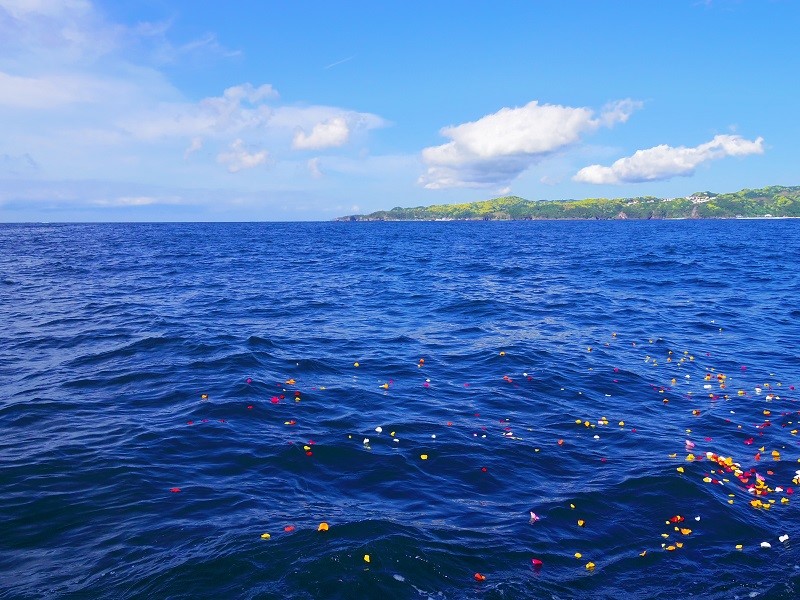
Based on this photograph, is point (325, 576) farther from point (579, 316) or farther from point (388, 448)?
point (579, 316)

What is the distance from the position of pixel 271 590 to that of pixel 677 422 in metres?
12.1

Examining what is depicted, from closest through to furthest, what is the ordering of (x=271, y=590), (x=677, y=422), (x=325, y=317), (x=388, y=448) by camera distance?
(x=271, y=590), (x=388, y=448), (x=677, y=422), (x=325, y=317)

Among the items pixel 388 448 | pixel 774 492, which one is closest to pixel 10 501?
pixel 388 448

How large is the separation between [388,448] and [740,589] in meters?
7.45

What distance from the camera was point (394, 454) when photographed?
506 inches

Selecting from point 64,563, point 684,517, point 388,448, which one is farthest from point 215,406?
point 684,517

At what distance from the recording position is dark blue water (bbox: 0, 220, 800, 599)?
8.60 m

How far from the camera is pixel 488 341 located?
24.2m

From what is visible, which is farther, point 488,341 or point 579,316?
point 579,316

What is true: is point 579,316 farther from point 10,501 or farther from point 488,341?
point 10,501

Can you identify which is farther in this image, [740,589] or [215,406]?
[215,406]

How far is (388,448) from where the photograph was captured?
13180mm

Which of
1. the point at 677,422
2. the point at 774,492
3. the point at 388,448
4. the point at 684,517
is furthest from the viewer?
the point at 677,422

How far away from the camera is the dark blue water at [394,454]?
28.2 ft
